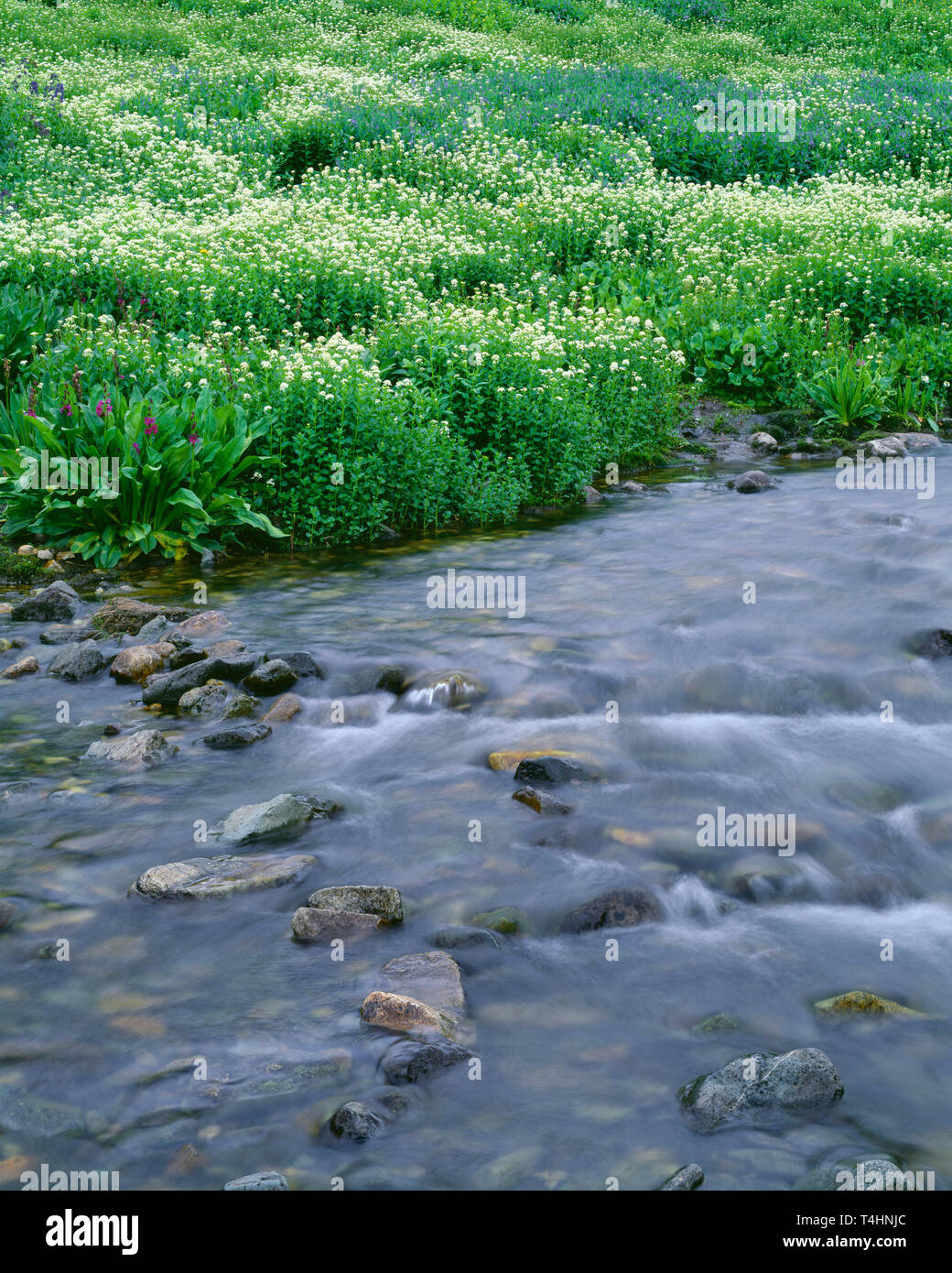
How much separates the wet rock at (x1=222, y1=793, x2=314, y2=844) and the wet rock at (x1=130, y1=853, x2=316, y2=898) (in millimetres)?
162

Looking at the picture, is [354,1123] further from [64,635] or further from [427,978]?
[64,635]

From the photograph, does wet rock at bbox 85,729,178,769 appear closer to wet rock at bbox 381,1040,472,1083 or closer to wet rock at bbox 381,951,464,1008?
wet rock at bbox 381,951,464,1008

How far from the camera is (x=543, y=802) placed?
5344 millimetres

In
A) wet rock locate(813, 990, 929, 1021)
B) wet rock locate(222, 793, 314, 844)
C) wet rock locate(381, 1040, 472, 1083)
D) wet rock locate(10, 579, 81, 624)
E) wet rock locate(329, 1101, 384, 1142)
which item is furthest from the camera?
wet rock locate(10, 579, 81, 624)

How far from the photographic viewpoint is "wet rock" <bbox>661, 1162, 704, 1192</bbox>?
3139 mm

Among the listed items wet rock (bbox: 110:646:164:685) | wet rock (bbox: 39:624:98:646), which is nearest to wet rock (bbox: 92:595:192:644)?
wet rock (bbox: 39:624:98:646)

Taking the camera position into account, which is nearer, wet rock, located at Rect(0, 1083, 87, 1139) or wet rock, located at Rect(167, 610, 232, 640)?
wet rock, located at Rect(0, 1083, 87, 1139)

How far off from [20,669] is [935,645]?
5780 millimetres

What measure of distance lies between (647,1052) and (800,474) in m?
9.88

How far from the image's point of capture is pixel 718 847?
5035 mm

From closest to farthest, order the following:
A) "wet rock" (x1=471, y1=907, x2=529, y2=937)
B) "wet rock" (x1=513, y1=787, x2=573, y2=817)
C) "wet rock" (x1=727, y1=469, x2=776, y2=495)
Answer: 1. "wet rock" (x1=471, y1=907, x2=529, y2=937)
2. "wet rock" (x1=513, y1=787, x2=573, y2=817)
3. "wet rock" (x1=727, y1=469, x2=776, y2=495)

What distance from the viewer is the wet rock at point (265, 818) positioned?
5.09m
